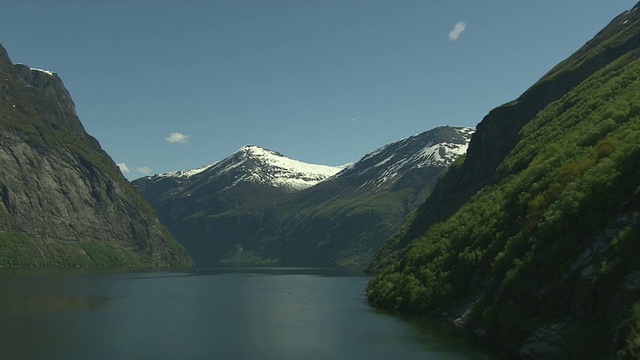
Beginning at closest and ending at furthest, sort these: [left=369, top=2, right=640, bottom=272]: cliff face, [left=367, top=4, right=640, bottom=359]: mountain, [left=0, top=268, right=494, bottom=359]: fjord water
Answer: [left=367, top=4, right=640, bottom=359]: mountain, [left=0, top=268, right=494, bottom=359]: fjord water, [left=369, top=2, right=640, bottom=272]: cliff face

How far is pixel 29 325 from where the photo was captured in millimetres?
83375

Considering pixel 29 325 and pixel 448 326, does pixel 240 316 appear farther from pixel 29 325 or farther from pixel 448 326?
pixel 448 326

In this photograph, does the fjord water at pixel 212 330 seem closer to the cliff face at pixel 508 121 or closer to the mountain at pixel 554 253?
the mountain at pixel 554 253

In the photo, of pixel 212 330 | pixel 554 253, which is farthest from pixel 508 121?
pixel 212 330

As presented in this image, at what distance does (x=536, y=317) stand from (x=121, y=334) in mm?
56141

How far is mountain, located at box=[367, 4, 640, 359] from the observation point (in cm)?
4750

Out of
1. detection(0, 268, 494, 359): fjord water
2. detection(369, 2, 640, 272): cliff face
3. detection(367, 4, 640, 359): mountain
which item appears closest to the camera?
detection(367, 4, 640, 359): mountain

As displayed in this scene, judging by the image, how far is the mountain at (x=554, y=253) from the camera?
156ft

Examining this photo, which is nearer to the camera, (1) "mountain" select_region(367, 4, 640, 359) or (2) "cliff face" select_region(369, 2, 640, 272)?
(1) "mountain" select_region(367, 4, 640, 359)

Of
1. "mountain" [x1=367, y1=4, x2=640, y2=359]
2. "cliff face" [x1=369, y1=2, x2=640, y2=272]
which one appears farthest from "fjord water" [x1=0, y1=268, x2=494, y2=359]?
"cliff face" [x1=369, y1=2, x2=640, y2=272]

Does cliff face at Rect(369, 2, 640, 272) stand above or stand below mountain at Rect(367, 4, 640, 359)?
above

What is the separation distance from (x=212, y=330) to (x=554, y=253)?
170ft

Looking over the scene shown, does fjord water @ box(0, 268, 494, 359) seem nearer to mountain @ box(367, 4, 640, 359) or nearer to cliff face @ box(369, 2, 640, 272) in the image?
mountain @ box(367, 4, 640, 359)

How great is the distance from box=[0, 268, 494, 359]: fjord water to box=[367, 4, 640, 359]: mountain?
610cm
